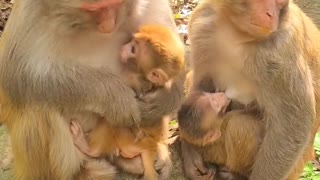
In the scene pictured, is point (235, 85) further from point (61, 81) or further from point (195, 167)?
point (61, 81)

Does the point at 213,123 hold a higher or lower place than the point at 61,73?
lower

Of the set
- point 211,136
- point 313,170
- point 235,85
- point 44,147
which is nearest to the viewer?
point 44,147

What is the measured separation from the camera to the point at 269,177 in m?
4.46

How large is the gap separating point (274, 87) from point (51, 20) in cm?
136

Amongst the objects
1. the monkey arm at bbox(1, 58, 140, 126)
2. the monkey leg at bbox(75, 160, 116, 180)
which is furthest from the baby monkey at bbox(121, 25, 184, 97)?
the monkey leg at bbox(75, 160, 116, 180)

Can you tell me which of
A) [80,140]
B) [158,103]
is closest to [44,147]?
[80,140]

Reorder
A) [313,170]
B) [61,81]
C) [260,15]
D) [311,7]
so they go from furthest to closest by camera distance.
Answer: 1. [311,7]
2. [313,170]
3. [61,81]
4. [260,15]

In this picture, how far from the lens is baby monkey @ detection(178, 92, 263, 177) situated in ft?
14.7

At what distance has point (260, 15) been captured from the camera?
4.03 meters

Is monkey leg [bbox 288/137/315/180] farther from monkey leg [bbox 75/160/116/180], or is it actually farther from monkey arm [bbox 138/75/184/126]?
monkey leg [bbox 75/160/116/180]

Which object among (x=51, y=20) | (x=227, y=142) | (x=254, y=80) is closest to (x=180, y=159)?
(x=227, y=142)

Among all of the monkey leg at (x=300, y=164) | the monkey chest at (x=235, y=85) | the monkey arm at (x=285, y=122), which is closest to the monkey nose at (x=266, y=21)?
the monkey arm at (x=285, y=122)

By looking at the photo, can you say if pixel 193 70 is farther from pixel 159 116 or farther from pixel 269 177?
pixel 269 177

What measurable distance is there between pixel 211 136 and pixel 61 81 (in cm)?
98
